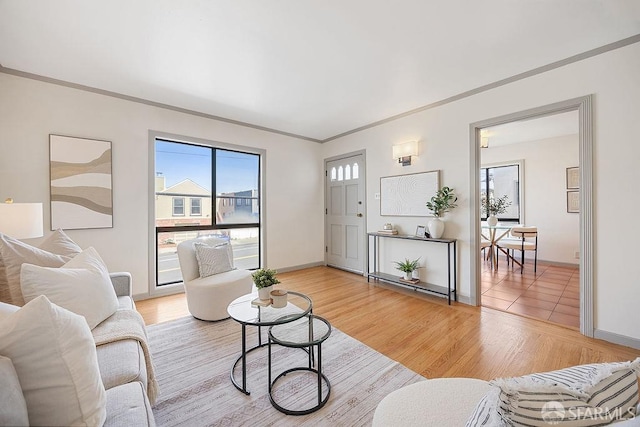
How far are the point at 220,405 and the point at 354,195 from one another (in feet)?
12.0

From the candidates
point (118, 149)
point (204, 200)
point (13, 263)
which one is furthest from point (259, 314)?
point (118, 149)

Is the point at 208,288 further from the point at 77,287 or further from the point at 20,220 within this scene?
the point at 20,220

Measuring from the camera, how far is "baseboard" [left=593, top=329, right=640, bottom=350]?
214 cm

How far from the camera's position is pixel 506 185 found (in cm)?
568

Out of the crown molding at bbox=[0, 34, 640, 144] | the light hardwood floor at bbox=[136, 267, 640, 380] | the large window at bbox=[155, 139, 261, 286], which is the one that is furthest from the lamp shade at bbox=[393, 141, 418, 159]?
the large window at bbox=[155, 139, 261, 286]

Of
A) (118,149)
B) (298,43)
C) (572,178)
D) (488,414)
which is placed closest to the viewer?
(488,414)

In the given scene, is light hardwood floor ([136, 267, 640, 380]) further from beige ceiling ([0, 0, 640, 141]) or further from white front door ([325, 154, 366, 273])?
beige ceiling ([0, 0, 640, 141])

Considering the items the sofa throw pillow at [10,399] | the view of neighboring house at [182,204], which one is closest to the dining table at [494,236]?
the view of neighboring house at [182,204]

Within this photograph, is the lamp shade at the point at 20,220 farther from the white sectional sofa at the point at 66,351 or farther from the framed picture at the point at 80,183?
the framed picture at the point at 80,183

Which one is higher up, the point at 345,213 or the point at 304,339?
the point at 345,213

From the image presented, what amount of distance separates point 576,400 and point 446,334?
2063 mm

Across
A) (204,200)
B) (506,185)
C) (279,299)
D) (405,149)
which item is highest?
(405,149)

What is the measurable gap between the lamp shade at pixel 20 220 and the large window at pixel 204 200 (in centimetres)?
155

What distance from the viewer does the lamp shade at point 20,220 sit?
184 cm
